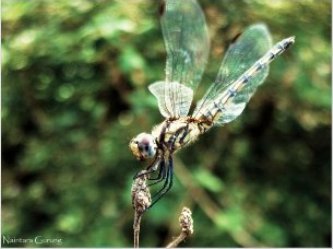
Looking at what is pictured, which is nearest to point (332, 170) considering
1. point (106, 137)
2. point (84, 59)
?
point (106, 137)

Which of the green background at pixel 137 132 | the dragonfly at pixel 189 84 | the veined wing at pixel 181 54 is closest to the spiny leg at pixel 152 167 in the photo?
the dragonfly at pixel 189 84

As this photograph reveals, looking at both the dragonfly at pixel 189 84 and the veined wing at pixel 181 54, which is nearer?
the dragonfly at pixel 189 84

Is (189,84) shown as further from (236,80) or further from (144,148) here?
(144,148)

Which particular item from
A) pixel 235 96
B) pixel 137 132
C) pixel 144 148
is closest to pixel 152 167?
pixel 144 148

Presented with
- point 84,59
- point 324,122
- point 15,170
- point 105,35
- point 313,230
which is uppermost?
point 105,35

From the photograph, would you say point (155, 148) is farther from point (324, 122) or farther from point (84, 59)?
point (324, 122)

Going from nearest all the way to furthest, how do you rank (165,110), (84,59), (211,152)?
→ (165,110), (84,59), (211,152)

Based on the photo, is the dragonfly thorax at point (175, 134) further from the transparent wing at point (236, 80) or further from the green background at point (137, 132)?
the green background at point (137, 132)
